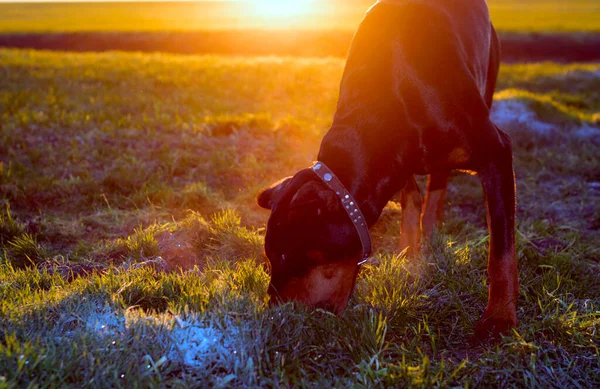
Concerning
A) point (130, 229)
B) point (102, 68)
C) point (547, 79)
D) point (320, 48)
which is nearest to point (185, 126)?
point (130, 229)

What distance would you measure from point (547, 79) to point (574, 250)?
37.0 feet

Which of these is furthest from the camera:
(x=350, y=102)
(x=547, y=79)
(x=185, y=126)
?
(x=547, y=79)

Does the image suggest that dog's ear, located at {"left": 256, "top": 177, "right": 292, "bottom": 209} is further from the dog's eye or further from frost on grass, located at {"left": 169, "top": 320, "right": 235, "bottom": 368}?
frost on grass, located at {"left": 169, "top": 320, "right": 235, "bottom": 368}

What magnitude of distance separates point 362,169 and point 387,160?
0.18m

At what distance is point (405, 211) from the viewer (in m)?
4.09

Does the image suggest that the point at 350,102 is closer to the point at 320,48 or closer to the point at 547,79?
the point at 547,79

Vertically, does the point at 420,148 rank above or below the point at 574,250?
above

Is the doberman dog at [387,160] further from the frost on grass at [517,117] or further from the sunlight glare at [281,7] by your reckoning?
the sunlight glare at [281,7]

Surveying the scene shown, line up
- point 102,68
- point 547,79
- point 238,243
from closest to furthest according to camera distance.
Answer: point 238,243 < point 102,68 < point 547,79

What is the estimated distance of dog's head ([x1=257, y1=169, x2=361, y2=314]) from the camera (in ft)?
8.49

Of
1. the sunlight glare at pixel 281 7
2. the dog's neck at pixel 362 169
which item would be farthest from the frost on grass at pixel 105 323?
the sunlight glare at pixel 281 7

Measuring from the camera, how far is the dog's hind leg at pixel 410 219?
406 cm

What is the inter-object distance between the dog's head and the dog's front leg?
32.1 inches

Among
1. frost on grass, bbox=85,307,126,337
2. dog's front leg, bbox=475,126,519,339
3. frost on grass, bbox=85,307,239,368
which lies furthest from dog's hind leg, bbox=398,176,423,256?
frost on grass, bbox=85,307,126,337
